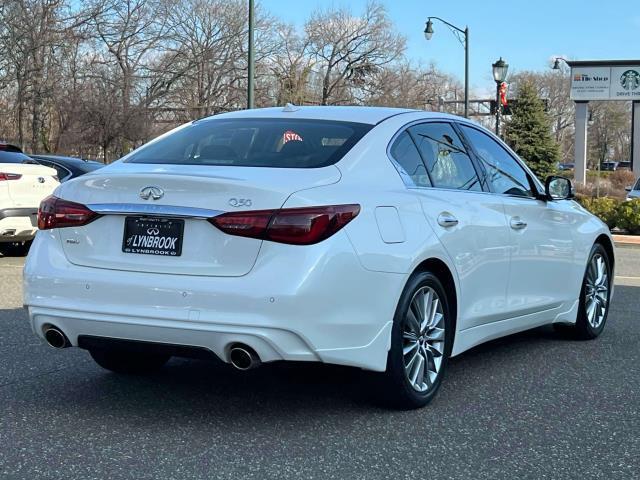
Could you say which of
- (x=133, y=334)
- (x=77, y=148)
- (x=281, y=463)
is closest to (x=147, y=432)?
(x=133, y=334)

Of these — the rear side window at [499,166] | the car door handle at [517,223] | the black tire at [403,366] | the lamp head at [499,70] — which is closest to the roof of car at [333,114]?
A: the rear side window at [499,166]

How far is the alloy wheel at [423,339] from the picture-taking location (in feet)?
14.4

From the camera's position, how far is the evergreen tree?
148 feet

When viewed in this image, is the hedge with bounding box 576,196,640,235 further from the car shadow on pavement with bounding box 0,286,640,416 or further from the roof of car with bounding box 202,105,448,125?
the roof of car with bounding box 202,105,448,125

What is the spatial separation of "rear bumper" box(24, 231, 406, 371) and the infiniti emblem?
1.18ft

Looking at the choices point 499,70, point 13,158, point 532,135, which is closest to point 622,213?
point 499,70

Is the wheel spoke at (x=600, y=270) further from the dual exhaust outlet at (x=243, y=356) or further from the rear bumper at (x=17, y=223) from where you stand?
the rear bumper at (x=17, y=223)

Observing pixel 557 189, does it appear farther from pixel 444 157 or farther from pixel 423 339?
pixel 423 339

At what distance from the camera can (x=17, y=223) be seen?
10.5 metres

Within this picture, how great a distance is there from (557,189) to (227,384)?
2.70 meters

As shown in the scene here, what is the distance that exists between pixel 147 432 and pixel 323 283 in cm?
111

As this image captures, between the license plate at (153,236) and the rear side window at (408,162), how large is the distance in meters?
1.26

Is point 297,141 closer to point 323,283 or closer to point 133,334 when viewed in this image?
point 323,283

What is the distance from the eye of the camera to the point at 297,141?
4.55 metres
